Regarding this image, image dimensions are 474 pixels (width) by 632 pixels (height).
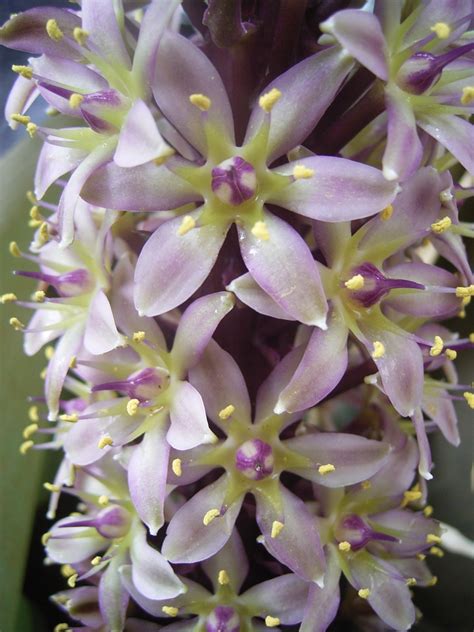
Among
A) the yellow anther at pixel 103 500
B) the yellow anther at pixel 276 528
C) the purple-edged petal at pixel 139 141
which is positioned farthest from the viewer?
the yellow anther at pixel 103 500

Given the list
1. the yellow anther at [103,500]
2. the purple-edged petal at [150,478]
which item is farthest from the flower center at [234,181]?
the yellow anther at [103,500]

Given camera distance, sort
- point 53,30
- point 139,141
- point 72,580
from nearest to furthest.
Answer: point 139,141
point 53,30
point 72,580

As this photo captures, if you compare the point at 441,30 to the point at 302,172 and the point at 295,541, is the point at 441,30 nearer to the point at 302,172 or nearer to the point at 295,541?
the point at 302,172

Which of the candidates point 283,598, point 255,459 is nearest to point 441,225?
point 255,459

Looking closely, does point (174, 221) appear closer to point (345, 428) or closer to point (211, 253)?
point (211, 253)

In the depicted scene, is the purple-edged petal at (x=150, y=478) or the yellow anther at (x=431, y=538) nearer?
the purple-edged petal at (x=150, y=478)

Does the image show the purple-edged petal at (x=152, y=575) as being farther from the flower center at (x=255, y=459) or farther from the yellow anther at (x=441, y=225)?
the yellow anther at (x=441, y=225)

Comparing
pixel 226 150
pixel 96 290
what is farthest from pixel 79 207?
pixel 226 150

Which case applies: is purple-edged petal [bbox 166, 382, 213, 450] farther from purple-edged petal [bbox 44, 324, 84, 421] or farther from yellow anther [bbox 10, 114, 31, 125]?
yellow anther [bbox 10, 114, 31, 125]
